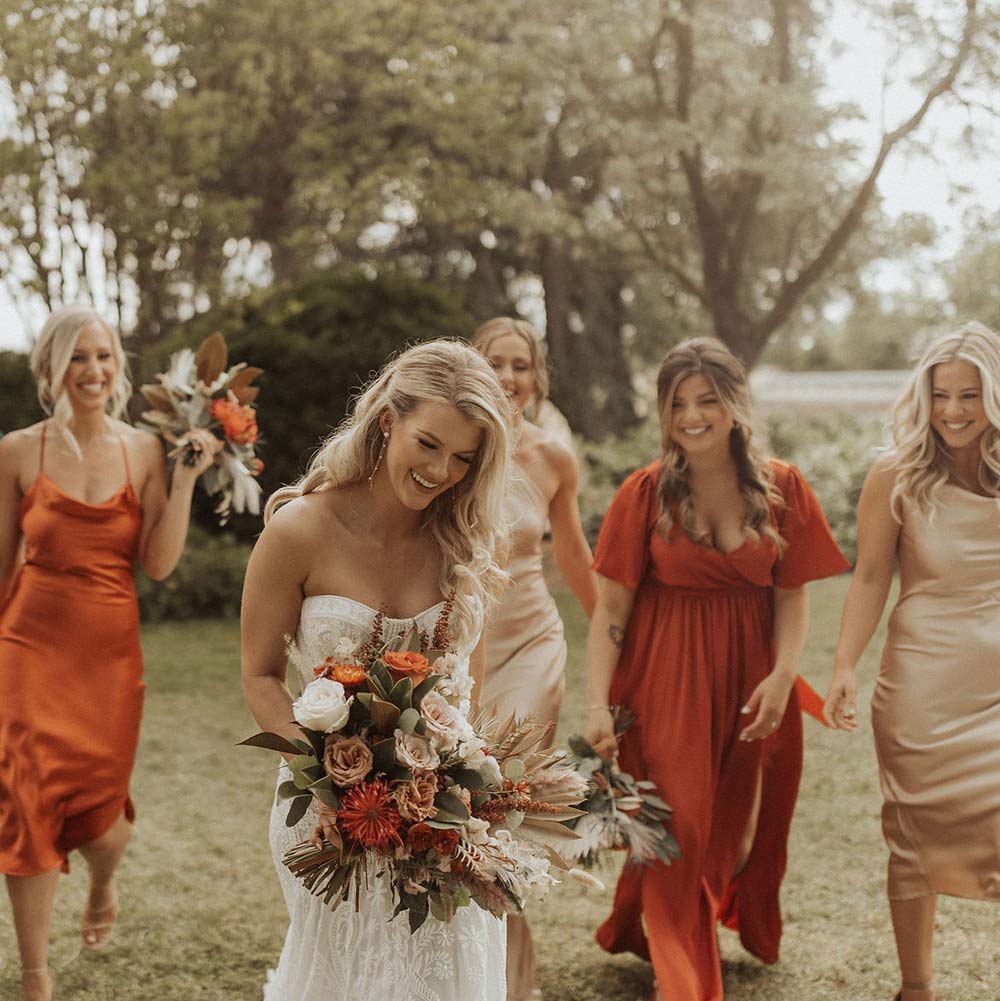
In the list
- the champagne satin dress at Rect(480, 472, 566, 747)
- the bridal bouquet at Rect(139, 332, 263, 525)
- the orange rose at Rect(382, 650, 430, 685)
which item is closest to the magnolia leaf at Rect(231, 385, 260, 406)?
the bridal bouquet at Rect(139, 332, 263, 525)

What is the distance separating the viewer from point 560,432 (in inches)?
217

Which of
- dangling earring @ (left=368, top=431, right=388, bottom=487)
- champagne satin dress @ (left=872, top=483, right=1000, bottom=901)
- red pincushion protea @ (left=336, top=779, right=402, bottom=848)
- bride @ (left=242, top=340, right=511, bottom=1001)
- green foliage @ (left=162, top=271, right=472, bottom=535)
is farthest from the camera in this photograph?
green foliage @ (left=162, top=271, right=472, bottom=535)

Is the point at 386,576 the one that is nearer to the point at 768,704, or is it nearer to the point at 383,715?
the point at 383,715

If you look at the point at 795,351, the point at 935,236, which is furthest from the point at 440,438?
the point at 795,351

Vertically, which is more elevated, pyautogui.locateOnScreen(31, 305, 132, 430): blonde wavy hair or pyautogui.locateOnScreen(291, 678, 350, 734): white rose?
pyautogui.locateOnScreen(31, 305, 132, 430): blonde wavy hair

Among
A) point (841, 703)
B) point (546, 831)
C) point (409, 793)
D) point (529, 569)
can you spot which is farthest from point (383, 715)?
point (841, 703)

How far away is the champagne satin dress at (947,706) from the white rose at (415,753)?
89.9 inches

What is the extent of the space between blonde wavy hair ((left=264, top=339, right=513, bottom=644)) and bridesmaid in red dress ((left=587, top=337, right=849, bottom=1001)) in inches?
54.3

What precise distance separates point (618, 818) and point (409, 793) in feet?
6.01

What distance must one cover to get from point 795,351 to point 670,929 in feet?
139

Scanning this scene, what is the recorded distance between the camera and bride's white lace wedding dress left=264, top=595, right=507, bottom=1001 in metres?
2.93

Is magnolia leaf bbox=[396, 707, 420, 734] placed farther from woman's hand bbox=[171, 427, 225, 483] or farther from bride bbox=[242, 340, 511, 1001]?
woman's hand bbox=[171, 427, 225, 483]

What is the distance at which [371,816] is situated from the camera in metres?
2.63

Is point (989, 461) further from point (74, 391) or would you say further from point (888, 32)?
point (888, 32)
